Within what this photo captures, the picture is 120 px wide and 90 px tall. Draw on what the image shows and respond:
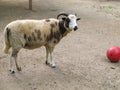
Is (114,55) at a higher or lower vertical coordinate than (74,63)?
higher

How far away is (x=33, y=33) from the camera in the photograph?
5.82 m

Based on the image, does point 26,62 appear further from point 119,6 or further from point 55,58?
point 119,6

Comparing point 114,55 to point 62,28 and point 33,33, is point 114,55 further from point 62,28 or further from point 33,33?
point 33,33

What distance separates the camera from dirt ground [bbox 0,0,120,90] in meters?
5.69

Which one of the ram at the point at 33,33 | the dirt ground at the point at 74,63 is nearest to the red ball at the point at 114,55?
the dirt ground at the point at 74,63

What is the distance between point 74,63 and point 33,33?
1.40m

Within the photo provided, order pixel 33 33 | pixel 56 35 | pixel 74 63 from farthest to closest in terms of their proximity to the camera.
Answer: pixel 74 63 → pixel 56 35 → pixel 33 33

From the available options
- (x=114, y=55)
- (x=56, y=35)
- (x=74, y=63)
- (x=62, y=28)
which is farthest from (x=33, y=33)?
(x=114, y=55)

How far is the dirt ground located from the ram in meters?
0.41

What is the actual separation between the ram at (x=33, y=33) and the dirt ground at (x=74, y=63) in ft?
1.36

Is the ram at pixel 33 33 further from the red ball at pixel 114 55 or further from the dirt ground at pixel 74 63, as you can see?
the red ball at pixel 114 55

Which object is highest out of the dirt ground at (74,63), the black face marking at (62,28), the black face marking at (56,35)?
the black face marking at (62,28)

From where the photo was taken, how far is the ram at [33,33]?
568 cm

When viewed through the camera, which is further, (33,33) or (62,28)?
(62,28)
